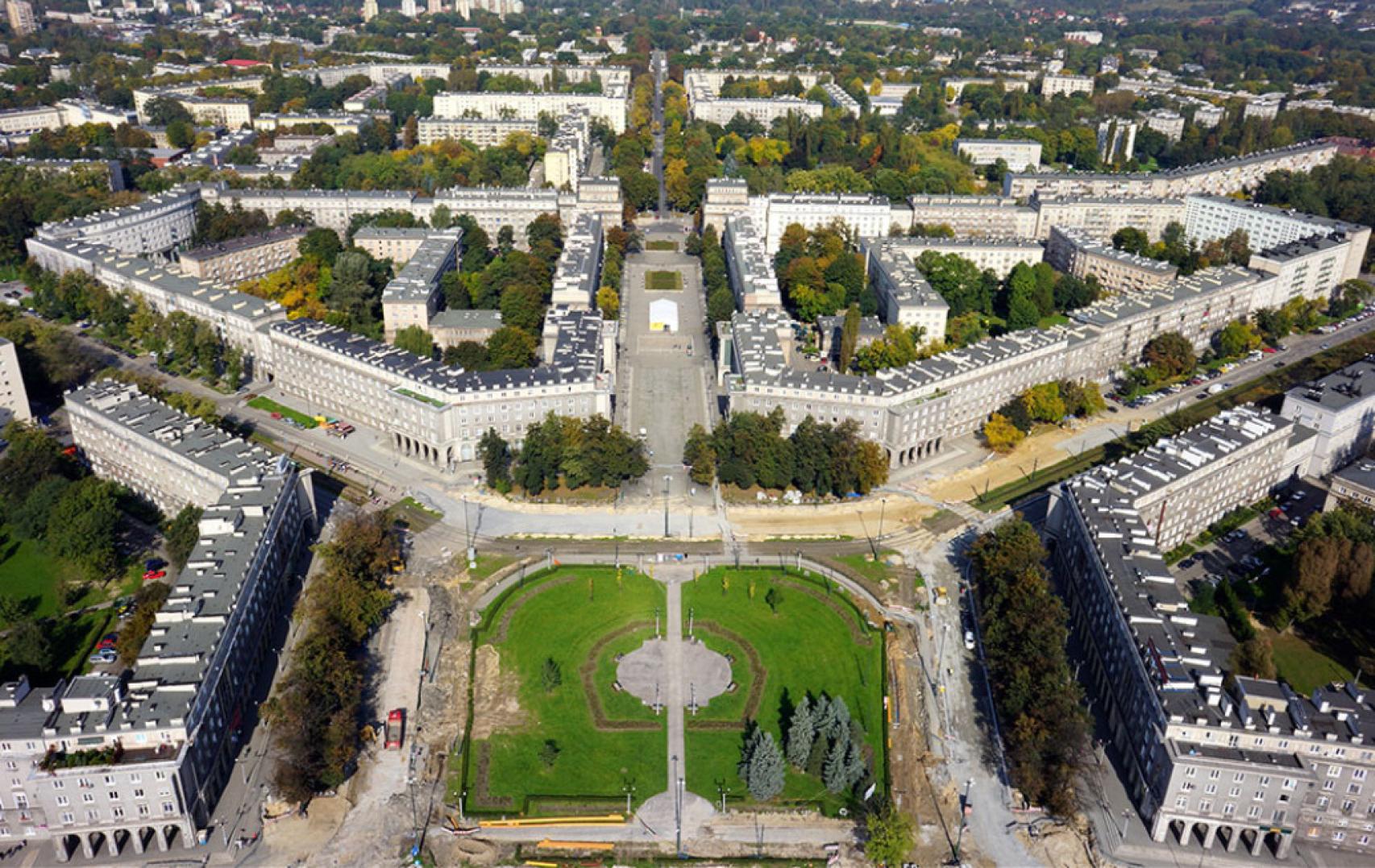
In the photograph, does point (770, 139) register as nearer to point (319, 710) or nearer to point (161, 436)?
point (161, 436)

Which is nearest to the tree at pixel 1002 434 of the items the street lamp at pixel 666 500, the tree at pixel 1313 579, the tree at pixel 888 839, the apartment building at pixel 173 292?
the tree at pixel 1313 579

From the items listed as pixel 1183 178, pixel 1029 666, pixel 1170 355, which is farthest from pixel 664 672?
pixel 1183 178

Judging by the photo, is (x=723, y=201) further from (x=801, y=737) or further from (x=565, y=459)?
(x=801, y=737)

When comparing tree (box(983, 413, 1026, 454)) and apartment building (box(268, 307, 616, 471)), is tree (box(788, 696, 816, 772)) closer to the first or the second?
apartment building (box(268, 307, 616, 471))

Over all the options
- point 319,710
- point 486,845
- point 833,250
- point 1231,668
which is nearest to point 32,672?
point 319,710

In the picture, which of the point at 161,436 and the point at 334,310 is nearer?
the point at 161,436

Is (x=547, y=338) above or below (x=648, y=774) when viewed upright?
above
